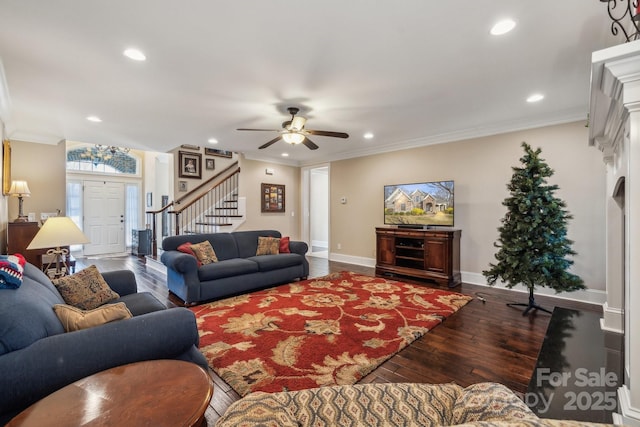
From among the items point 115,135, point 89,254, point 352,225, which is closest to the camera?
point 115,135

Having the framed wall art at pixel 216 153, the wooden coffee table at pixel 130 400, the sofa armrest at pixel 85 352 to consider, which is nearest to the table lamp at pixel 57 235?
the sofa armrest at pixel 85 352

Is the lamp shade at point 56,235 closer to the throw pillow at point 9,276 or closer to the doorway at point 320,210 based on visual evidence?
the throw pillow at point 9,276

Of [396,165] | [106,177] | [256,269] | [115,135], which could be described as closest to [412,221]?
[396,165]

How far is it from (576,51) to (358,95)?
2.00 m

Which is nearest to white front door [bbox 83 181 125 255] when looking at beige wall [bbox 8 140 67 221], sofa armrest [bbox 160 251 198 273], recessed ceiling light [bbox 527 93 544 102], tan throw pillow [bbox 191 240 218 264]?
beige wall [bbox 8 140 67 221]

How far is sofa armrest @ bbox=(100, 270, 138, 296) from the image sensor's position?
2730 mm

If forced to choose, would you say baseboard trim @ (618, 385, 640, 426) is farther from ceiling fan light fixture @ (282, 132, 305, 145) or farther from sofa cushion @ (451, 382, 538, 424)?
ceiling fan light fixture @ (282, 132, 305, 145)

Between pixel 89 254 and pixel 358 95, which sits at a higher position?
pixel 358 95

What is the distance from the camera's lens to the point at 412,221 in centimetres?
536

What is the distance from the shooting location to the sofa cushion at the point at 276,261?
174 inches

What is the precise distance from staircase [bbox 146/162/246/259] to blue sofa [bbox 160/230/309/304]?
1.75 metres

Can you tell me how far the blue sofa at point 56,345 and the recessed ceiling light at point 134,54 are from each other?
198 cm

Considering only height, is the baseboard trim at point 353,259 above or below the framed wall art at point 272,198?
below

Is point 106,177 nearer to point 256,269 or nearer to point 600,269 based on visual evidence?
point 256,269
